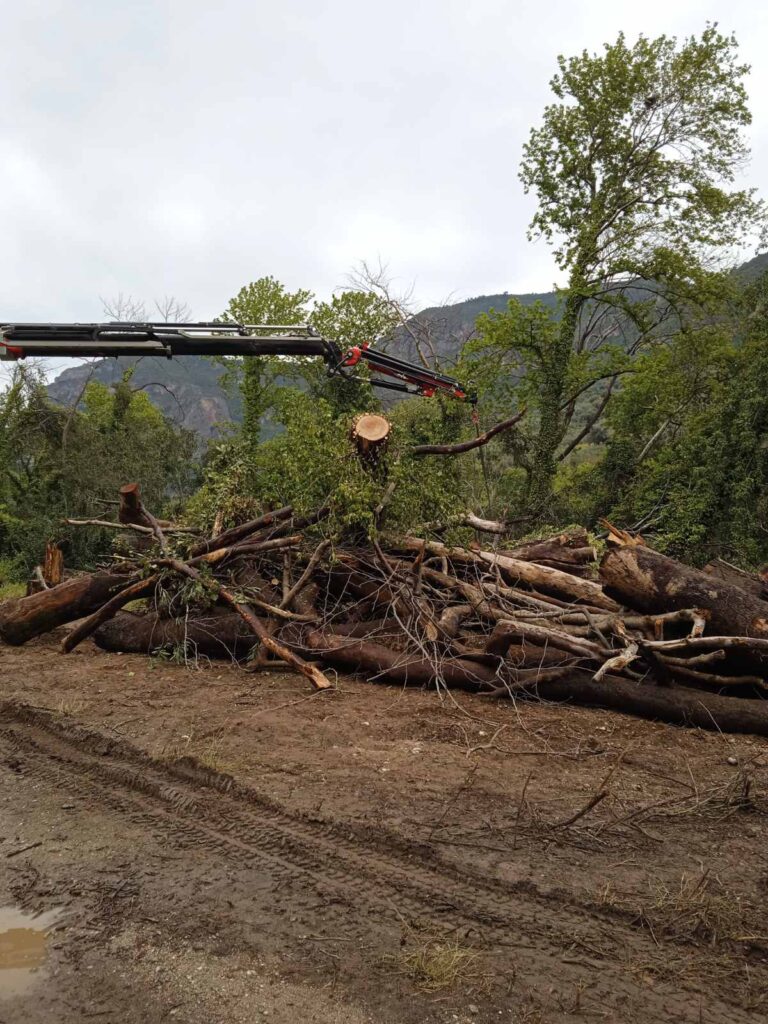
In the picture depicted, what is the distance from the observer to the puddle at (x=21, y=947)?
99.9 inches

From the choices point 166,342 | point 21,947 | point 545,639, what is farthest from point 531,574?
point 21,947

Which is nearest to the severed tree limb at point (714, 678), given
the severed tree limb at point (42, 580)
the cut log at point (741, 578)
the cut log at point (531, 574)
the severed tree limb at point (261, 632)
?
the cut log at point (741, 578)

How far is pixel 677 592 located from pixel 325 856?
12.8ft

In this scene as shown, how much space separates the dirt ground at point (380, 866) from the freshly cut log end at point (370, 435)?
2.77m

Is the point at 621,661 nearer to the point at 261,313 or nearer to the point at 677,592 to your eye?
the point at 677,592

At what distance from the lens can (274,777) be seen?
426 centimetres

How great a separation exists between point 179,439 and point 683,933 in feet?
75.0

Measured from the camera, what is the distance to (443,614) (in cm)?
698

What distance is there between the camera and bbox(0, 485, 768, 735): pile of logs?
583 cm

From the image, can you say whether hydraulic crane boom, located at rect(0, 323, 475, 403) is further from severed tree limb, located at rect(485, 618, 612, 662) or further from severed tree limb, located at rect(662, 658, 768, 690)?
severed tree limb, located at rect(662, 658, 768, 690)

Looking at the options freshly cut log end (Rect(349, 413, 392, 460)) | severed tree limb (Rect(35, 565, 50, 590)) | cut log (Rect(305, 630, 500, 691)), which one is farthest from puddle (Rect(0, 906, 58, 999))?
severed tree limb (Rect(35, 565, 50, 590))

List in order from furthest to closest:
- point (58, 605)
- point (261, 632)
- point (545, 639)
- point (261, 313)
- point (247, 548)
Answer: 1. point (261, 313)
2. point (58, 605)
3. point (247, 548)
4. point (261, 632)
5. point (545, 639)

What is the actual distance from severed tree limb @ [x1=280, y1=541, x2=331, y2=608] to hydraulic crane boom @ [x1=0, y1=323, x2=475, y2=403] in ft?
6.32

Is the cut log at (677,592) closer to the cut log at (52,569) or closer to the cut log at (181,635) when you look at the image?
the cut log at (181,635)
